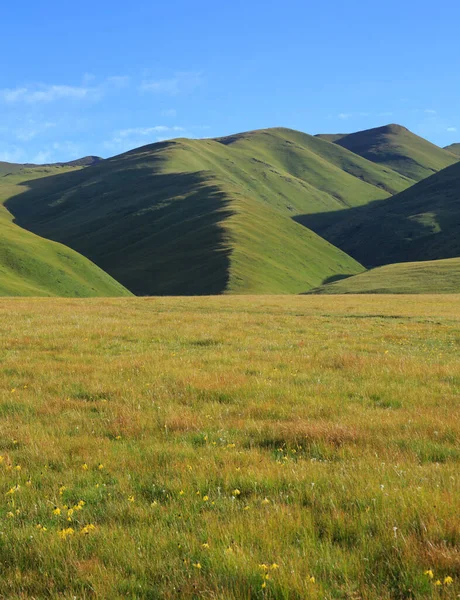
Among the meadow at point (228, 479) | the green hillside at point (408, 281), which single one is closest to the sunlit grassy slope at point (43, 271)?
the green hillside at point (408, 281)

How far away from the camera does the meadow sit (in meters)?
4.87

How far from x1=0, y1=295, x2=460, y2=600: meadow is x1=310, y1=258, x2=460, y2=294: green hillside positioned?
94.6m

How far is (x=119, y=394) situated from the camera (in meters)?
12.2

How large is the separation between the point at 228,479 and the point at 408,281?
11341 centimetres

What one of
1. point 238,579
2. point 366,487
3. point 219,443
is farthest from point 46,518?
point 366,487

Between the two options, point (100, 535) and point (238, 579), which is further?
point (100, 535)

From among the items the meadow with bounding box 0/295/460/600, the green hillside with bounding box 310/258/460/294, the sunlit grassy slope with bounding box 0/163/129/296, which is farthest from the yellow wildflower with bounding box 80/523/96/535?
the green hillside with bounding box 310/258/460/294

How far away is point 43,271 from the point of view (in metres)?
122

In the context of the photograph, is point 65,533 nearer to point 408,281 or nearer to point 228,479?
point 228,479

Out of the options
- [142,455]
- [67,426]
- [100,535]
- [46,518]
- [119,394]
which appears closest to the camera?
[100,535]

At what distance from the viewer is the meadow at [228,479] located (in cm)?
487

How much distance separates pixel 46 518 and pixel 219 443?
332 centimetres

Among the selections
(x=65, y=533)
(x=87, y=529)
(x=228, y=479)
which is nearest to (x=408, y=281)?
(x=228, y=479)

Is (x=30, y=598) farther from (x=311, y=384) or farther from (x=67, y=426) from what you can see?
(x=311, y=384)
